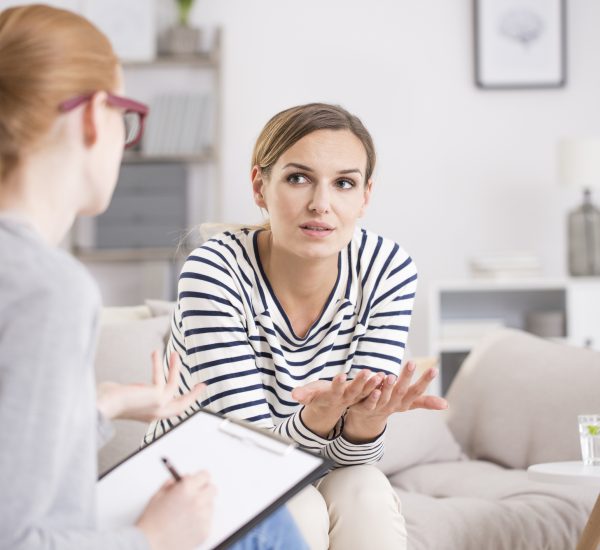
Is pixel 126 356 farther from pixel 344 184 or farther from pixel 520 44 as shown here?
pixel 520 44

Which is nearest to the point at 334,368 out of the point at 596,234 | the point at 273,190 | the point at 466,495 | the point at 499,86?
the point at 273,190

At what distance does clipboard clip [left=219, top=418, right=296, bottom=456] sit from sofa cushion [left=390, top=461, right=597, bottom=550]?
2.55 ft

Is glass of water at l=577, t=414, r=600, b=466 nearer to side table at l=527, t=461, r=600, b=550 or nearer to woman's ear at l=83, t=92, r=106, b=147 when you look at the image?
side table at l=527, t=461, r=600, b=550

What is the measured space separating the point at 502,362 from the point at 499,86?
2193mm

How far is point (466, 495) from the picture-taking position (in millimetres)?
1979

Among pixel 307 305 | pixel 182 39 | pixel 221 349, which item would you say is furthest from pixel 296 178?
pixel 182 39

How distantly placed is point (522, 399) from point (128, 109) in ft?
5.10

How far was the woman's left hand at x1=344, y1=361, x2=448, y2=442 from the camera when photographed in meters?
1.29

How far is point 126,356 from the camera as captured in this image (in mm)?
2195

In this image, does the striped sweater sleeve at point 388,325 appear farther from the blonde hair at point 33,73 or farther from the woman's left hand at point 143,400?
the blonde hair at point 33,73

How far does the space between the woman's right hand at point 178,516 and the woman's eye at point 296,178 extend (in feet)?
2.56

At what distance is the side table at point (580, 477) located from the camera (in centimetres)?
149

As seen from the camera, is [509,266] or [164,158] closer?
[509,266]

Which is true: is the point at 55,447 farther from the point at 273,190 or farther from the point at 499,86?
the point at 499,86
